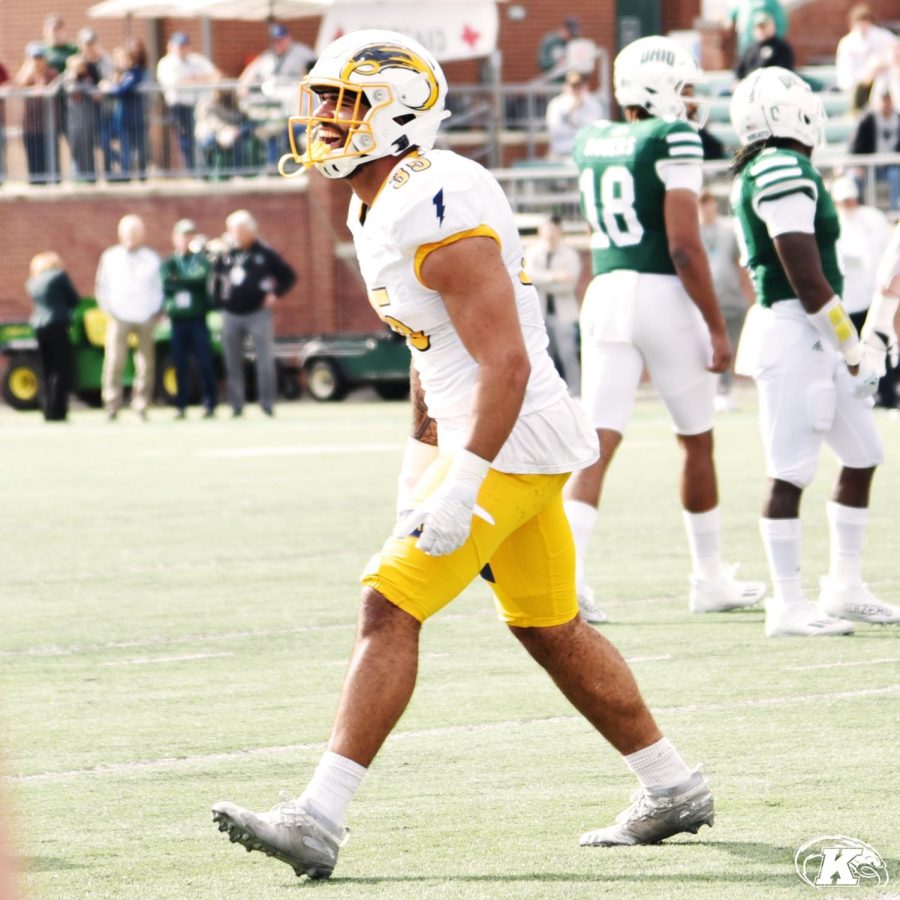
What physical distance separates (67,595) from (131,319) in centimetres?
1326

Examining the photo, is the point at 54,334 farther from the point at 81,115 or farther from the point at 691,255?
the point at 691,255

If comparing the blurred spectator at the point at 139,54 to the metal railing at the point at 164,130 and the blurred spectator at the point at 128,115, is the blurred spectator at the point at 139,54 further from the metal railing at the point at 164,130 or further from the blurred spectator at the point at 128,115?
the metal railing at the point at 164,130

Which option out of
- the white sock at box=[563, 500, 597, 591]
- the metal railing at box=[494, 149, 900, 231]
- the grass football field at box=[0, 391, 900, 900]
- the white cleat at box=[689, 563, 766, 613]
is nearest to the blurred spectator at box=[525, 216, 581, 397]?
the metal railing at box=[494, 149, 900, 231]

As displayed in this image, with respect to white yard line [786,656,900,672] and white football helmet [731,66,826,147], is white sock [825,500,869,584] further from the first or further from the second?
white football helmet [731,66,826,147]

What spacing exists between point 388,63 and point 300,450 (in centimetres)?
1223

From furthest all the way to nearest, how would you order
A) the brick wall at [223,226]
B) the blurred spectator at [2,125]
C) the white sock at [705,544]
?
the blurred spectator at [2,125] → the brick wall at [223,226] → the white sock at [705,544]

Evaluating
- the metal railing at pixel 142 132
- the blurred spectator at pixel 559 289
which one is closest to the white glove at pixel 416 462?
the blurred spectator at pixel 559 289

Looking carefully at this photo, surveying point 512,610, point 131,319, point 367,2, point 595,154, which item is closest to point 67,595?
point 595,154

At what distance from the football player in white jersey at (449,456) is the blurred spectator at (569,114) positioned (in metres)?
22.0

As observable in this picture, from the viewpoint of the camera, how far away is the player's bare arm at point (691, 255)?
8.15 metres

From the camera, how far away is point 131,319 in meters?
22.4

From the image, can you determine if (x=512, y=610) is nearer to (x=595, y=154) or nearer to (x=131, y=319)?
(x=595, y=154)

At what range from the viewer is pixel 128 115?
2745 cm

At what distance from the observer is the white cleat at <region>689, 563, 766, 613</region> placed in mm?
8516
